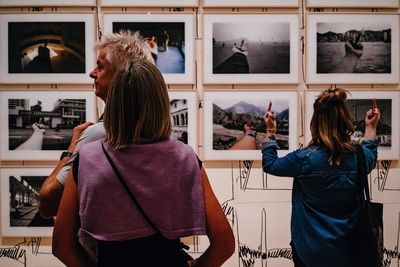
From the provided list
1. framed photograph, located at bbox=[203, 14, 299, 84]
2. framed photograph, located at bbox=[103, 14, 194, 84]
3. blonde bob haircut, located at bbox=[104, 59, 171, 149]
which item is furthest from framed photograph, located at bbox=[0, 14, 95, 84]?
blonde bob haircut, located at bbox=[104, 59, 171, 149]

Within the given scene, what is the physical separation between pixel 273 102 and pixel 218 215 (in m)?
1.82

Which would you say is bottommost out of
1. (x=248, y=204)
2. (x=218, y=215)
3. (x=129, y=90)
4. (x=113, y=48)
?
(x=248, y=204)

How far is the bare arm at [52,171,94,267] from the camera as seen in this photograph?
126 cm

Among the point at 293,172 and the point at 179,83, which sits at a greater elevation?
the point at 179,83

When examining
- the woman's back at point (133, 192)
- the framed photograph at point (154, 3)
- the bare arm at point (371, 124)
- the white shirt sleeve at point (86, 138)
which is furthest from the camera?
the framed photograph at point (154, 3)

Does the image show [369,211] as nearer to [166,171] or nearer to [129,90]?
[166,171]

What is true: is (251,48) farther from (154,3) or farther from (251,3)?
(154,3)

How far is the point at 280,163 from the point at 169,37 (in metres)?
1.29

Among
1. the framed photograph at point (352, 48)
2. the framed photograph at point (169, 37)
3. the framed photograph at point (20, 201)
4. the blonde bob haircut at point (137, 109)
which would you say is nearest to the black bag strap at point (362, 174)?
the framed photograph at point (352, 48)

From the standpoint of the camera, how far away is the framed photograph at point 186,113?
2.97 metres

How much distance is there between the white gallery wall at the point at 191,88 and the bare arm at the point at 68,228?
67.6 inches

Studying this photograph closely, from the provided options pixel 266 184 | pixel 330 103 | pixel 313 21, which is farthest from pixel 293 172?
pixel 313 21

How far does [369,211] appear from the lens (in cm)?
202

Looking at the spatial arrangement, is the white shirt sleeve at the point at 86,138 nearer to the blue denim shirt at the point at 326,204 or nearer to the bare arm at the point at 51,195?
the bare arm at the point at 51,195
